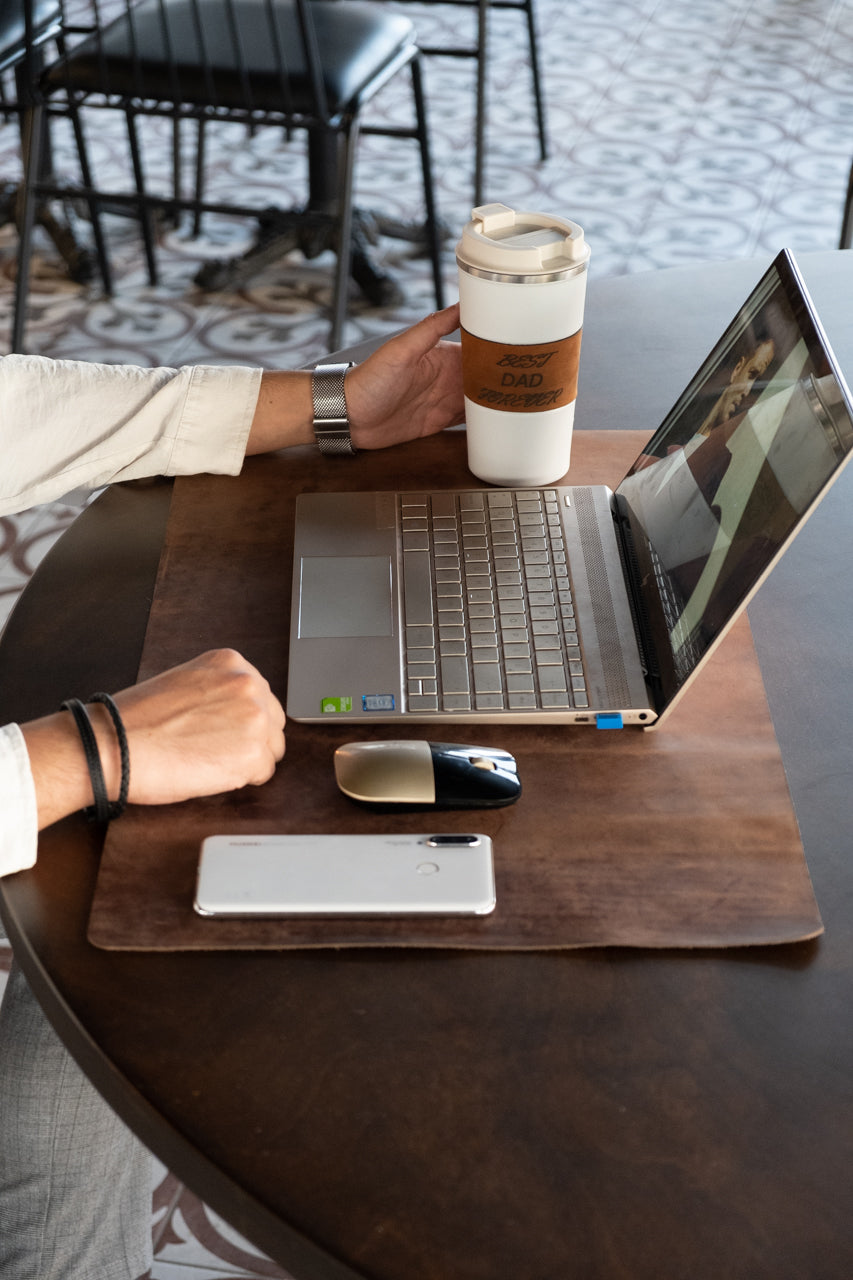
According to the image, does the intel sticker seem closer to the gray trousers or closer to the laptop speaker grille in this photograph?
the laptop speaker grille

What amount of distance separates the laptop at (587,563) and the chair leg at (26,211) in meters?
1.45

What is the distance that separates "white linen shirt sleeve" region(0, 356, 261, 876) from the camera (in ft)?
2.99

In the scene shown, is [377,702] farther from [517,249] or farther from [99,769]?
[517,249]

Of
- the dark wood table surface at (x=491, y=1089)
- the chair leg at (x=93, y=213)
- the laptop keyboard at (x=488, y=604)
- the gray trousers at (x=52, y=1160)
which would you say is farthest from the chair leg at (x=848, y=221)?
the chair leg at (x=93, y=213)

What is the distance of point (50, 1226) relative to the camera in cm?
80

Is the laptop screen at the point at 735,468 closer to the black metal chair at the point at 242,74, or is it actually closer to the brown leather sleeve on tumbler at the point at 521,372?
the brown leather sleeve on tumbler at the point at 521,372

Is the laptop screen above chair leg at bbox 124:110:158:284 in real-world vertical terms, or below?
above

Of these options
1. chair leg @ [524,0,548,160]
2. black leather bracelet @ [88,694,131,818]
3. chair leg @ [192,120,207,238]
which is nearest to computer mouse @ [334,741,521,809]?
black leather bracelet @ [88,694,131,818]

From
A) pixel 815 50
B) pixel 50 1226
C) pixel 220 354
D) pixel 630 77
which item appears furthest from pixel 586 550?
pixel 815 50

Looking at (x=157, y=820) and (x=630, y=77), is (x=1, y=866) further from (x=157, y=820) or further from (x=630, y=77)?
(x=630, y=77)

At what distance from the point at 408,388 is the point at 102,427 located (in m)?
0.25

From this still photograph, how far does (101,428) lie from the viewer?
3.03ft

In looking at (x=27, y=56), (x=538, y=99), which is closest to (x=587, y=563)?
(x=27, y=56)

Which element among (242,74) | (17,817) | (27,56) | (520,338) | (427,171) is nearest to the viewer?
(17,817)
